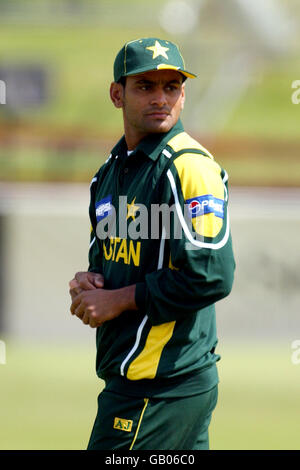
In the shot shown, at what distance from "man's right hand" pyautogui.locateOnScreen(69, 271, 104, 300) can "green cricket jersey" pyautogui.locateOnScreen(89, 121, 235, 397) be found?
45 mm

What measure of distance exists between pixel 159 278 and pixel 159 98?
691mm

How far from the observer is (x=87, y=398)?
701 centimetres

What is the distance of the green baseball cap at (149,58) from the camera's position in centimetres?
331

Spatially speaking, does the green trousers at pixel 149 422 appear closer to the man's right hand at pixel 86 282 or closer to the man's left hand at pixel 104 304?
the man's left hand at pixel 104 304

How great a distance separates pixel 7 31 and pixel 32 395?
23757mm

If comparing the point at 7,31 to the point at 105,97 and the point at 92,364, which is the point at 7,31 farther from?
the point at 92,364

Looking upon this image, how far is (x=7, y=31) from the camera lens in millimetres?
29094

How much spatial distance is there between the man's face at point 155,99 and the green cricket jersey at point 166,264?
0.06 meters

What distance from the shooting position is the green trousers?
331 centimetres

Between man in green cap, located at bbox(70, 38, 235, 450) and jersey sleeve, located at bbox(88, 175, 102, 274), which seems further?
jersey sleeve, located at bbox(88, 175, 102, 274)

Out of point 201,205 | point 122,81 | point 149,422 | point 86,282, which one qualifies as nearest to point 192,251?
point 201,205

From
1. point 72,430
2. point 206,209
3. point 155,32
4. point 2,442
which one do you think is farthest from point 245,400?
point 155,32

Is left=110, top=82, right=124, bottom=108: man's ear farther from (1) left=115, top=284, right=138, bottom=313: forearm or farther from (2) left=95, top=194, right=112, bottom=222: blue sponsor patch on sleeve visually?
(1) left=115, top=284, right=138, bottom=313: forearm

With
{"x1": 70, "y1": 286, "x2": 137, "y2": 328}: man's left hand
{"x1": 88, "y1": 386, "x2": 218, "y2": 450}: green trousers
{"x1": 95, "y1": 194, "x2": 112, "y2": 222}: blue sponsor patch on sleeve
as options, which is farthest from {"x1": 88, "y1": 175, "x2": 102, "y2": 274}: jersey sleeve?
{"x1": 88, "y1": 386, "x2": 218, "y2": 450}: green trousers
